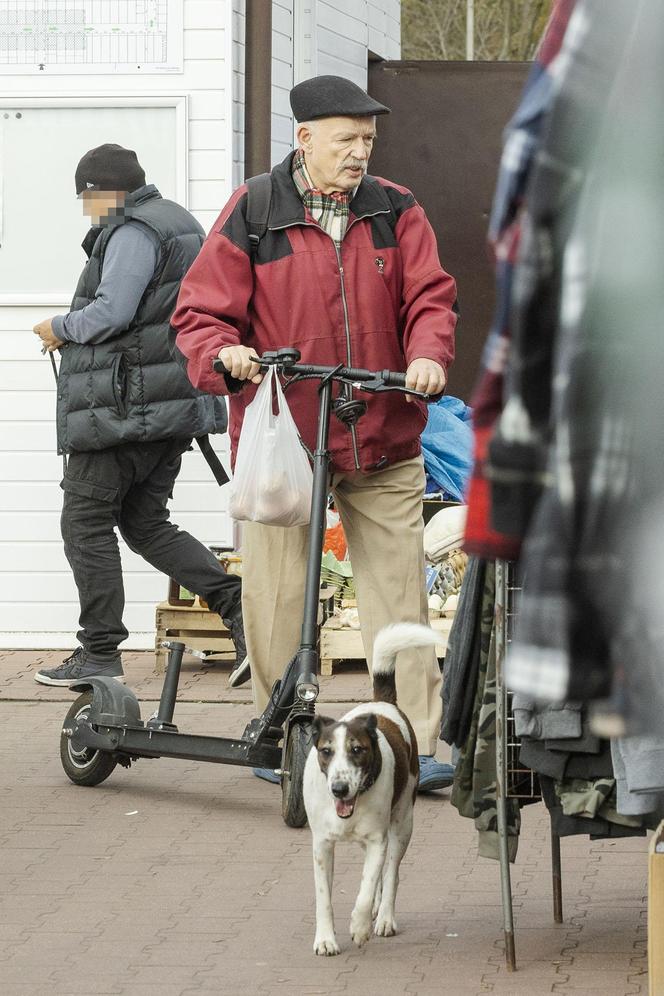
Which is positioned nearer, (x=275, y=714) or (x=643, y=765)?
(x=643, y=765)

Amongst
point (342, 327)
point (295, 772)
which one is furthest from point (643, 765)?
point (342, 327)

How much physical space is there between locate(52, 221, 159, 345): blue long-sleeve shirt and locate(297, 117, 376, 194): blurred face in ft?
6.35

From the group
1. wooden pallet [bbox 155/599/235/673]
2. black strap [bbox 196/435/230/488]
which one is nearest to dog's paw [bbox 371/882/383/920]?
black strap [bbox 196/435/230/488]

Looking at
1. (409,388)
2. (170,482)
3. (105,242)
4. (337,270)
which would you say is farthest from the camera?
(170,482)

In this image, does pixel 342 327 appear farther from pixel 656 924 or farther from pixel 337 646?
pixel 337 646

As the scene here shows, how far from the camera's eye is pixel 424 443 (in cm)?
1014

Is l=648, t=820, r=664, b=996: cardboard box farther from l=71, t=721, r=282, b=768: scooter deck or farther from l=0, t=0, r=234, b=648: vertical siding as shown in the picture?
l=0, t=0, r=234, b=648: vertical siding

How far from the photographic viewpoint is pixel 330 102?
5746 millimetres

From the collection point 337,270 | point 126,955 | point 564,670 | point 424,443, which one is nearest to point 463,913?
point 126,955

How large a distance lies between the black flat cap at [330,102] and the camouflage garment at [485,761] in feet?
7.04

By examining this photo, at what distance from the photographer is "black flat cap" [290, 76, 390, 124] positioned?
5746 mm

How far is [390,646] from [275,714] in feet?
2.69

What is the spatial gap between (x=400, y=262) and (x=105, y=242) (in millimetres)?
2159

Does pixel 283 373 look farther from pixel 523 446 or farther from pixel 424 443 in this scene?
pixel 424 443
